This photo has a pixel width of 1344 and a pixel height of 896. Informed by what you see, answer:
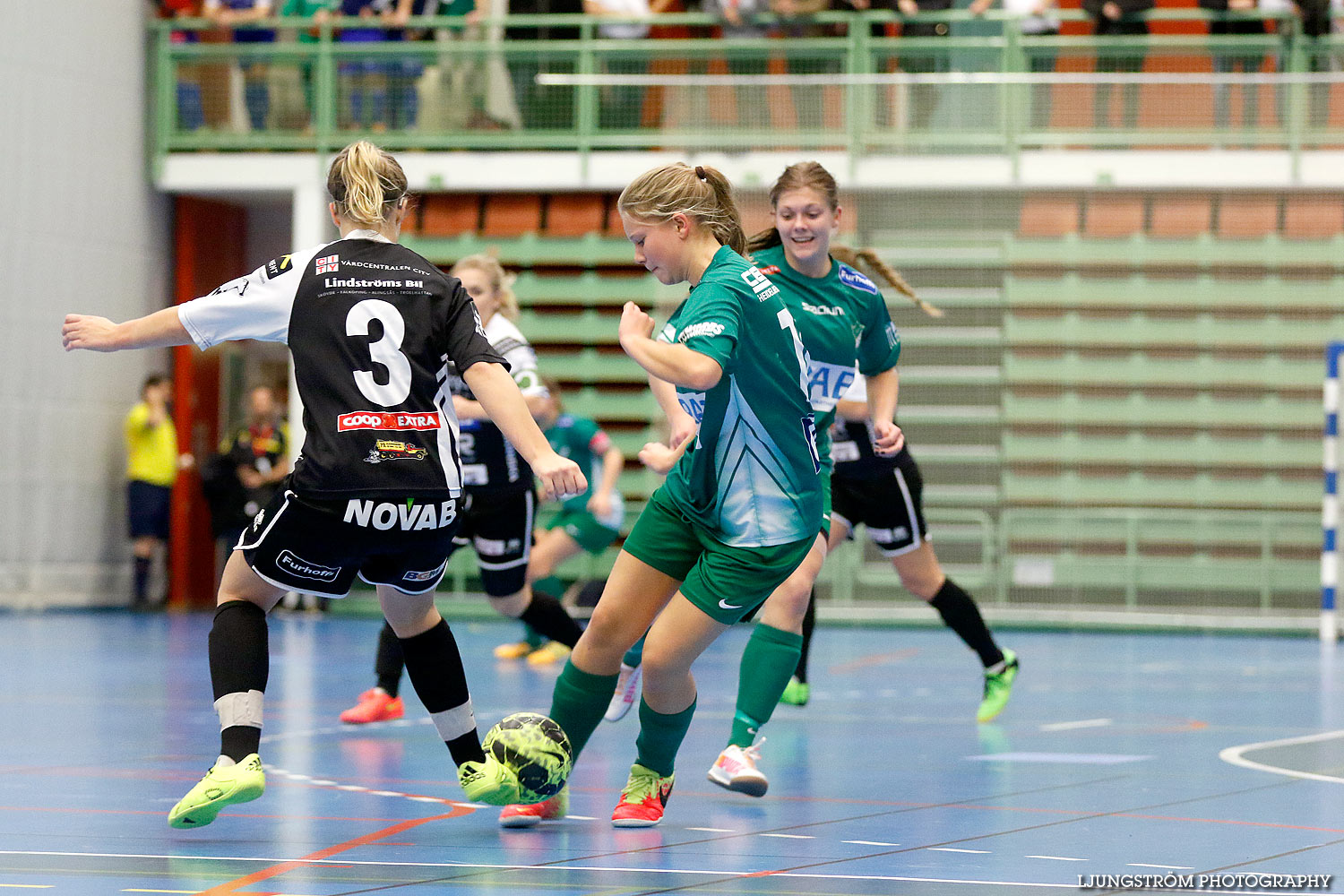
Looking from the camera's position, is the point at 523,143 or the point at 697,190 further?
the point at 523,143

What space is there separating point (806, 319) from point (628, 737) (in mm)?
1974

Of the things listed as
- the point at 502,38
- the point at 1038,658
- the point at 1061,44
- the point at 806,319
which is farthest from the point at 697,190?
the point at 502,38

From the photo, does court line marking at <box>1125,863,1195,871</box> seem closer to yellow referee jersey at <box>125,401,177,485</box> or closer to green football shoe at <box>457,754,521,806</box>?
green football shoe at <box>457,754,521,806</box>

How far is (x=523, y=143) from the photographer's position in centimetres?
1501

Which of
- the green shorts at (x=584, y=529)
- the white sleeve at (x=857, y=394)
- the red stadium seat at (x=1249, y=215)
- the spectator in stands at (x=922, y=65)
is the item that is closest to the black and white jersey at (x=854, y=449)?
the white sleeve at (x=857, y=394)

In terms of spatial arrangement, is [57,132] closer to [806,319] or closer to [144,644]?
[144,644]

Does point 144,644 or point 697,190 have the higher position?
point 697,190

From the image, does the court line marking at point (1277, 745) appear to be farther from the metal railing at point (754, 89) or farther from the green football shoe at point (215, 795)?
the metal railing at point (754, 89)

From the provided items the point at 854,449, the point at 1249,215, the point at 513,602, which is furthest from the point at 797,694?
the point at 1249,215

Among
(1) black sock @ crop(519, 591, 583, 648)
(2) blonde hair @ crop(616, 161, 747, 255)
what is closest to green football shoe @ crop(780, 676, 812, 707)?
(1) black sock @ crop(519, 591, 583, 648)

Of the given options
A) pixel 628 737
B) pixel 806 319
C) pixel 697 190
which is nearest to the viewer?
pixel 697 190

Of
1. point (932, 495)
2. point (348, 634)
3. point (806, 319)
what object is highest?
point (806, 319)

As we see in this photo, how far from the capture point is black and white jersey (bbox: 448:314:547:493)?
7.26 metres

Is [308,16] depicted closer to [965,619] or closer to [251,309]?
[965,619]
